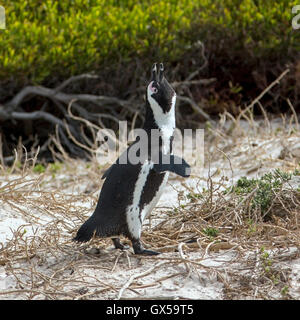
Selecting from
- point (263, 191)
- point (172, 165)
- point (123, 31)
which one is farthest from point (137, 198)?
point (123, 31)

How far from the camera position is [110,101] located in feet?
23.4

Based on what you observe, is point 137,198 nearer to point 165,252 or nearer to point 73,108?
point 165,252

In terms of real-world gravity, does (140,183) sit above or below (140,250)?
above

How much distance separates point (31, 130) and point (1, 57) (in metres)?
1.19

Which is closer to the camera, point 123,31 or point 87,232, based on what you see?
point 87,232

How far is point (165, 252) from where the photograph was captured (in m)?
3.51

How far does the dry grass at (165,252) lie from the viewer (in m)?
3.06

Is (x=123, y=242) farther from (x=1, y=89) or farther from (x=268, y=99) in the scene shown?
(x=268, y=99)

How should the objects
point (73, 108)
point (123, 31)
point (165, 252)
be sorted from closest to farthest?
1. point (165, 252)
2. point (123, 31)
3. point (73, 108)

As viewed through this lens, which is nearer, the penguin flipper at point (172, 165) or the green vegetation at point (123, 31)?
the penguin flipper at point (172, 165)

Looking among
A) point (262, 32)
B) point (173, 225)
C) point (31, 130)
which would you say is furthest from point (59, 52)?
point (173, 225)

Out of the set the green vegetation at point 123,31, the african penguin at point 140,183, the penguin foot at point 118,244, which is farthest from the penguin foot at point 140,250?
Answer: the green vegetation at point 123,31

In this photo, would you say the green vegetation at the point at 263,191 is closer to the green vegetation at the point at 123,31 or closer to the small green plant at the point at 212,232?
the small green plant at the point at 212,232

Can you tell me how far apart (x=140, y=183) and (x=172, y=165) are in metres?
0.19
